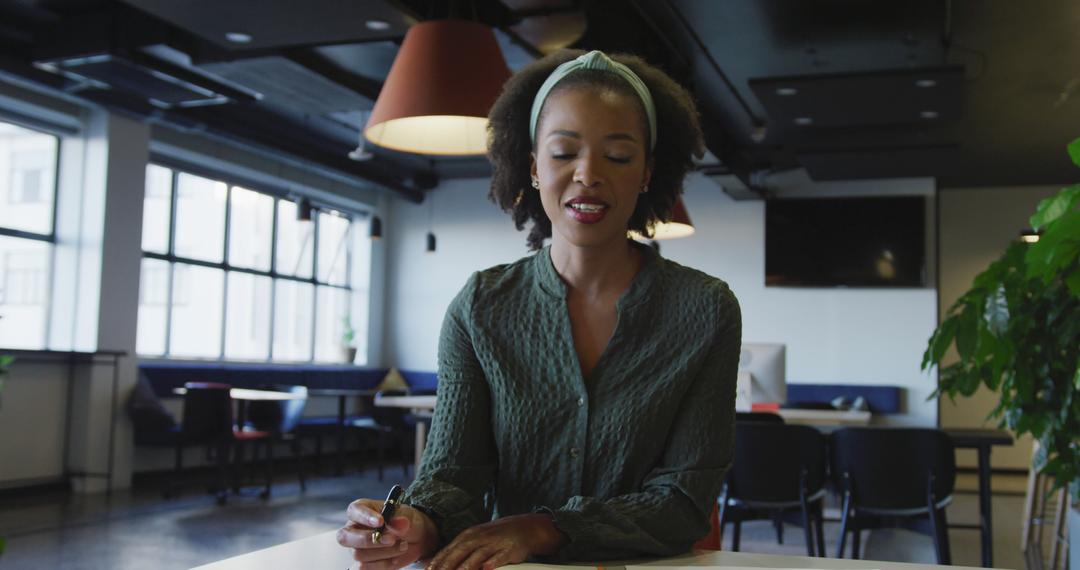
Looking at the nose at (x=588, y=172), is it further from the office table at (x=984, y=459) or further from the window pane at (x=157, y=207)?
the window pane at (x=157, y=207)

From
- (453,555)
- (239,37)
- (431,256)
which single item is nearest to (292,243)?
(431,256)

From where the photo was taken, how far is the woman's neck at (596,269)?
1325 millimetres

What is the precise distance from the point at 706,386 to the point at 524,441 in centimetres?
25

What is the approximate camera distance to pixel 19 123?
26.1 feet

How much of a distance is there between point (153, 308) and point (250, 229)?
1529 millimetres

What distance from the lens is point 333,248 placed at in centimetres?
1207

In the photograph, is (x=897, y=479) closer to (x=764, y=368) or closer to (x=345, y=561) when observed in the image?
(x=764, y=368)

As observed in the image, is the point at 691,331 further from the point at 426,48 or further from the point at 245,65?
the point at 245,65

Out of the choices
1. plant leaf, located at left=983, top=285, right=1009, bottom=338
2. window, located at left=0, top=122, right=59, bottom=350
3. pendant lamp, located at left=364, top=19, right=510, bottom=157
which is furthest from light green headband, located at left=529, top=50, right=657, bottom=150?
window, located at left=0, top=122, right=59, bottom=350

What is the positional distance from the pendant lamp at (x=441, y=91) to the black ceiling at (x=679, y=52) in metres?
2.19

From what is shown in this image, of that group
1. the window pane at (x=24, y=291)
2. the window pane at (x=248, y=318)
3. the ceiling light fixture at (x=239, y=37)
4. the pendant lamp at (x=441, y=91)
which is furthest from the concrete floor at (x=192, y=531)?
the pendant lamp at (x=441, y=91)

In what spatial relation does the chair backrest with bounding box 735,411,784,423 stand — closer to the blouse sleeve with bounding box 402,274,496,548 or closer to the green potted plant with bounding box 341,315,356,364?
the blouse sleeve with bounding box 402,274,496,548

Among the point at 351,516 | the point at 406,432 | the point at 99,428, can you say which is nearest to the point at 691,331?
the point at 351,516

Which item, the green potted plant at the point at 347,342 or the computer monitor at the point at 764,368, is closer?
the computer monitor at the point at 764,368
